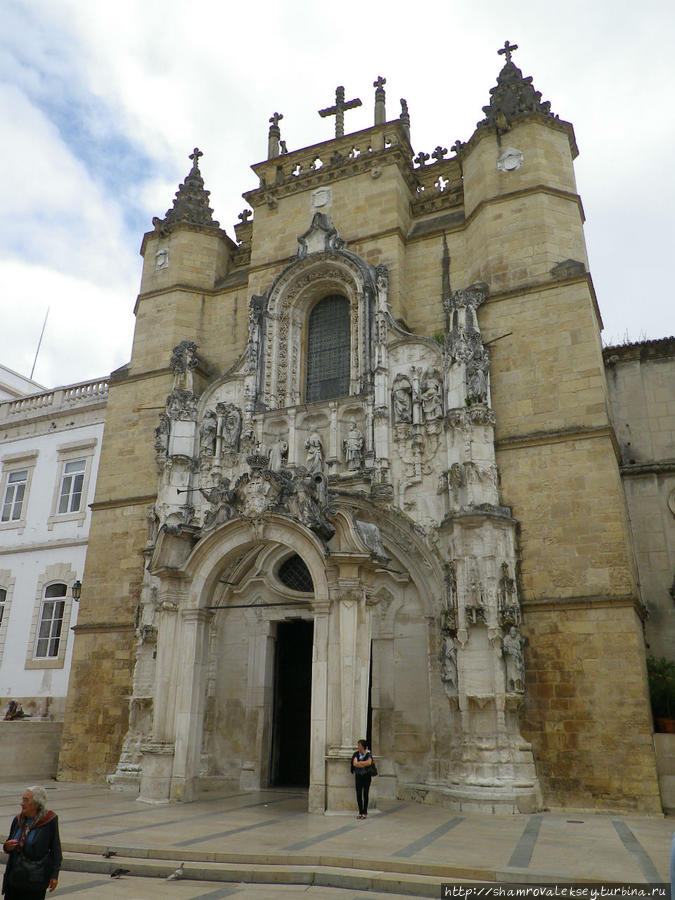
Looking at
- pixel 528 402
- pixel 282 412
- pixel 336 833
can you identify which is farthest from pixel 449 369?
pixel 336 833

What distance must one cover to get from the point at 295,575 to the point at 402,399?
4.56 metres

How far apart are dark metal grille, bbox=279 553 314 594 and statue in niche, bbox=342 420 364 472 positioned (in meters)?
2.40

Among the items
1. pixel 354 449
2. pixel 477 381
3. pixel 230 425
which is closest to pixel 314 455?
pixel 354 449

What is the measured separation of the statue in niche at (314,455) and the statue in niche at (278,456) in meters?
0.56

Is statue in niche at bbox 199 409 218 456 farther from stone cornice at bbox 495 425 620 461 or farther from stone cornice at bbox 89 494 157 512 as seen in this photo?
stone cornice at bbox 495 425 620 461

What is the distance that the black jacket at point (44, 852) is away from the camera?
5.19 m

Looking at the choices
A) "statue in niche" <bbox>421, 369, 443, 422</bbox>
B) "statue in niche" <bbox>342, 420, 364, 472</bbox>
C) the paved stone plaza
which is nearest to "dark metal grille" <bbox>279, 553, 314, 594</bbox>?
"statue in niche" <bbox>342, 420, 364, 472</bbox>

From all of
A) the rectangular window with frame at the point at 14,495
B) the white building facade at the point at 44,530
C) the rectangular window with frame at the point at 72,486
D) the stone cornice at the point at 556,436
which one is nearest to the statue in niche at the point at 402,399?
the stone cornice at the point at 556,436

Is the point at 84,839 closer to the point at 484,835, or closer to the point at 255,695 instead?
the point at 484,835

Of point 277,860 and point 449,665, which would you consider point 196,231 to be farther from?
point 277,860

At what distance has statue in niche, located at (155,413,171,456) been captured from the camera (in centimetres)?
1747

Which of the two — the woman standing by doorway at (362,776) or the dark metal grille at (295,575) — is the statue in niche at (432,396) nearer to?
the dark metal grille at (295,575)

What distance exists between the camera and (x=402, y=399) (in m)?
15.9

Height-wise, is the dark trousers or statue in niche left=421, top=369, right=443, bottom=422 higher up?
statue in niche left=421, top=369, right=443, bottom=422
